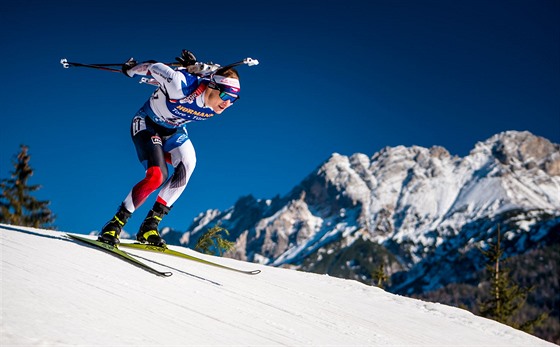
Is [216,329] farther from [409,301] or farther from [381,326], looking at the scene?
[409,301]

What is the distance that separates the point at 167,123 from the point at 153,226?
1.65m

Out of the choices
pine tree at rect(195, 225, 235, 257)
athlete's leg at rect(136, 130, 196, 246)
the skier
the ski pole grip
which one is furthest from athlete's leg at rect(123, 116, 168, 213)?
pine tree at rect(195, 225, 235, 257)

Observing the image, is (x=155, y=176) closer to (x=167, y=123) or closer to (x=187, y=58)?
(x=167, y=123)

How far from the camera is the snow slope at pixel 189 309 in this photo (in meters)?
3.03

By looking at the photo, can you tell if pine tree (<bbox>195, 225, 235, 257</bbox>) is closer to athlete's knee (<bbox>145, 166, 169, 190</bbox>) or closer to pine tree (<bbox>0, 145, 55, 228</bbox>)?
athlete's knee (<bbox>145, 166, 169, 190</bbox>)

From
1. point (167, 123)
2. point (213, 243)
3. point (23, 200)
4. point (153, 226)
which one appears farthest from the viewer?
point (23, 200)

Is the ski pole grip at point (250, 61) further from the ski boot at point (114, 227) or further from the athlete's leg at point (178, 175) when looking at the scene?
the ski boot at point (114, 227)

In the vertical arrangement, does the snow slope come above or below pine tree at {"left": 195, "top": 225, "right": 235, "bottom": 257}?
below

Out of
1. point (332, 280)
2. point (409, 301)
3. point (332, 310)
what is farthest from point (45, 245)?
point (409, 301)

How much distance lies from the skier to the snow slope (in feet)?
2.29

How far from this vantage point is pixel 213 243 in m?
13.3

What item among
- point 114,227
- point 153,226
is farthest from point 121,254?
point 153,226

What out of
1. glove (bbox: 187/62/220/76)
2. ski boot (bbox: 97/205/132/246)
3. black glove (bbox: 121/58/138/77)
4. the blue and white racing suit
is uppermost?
black glove (bbox: 121/58/138/77)

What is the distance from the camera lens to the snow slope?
3.03 metres
